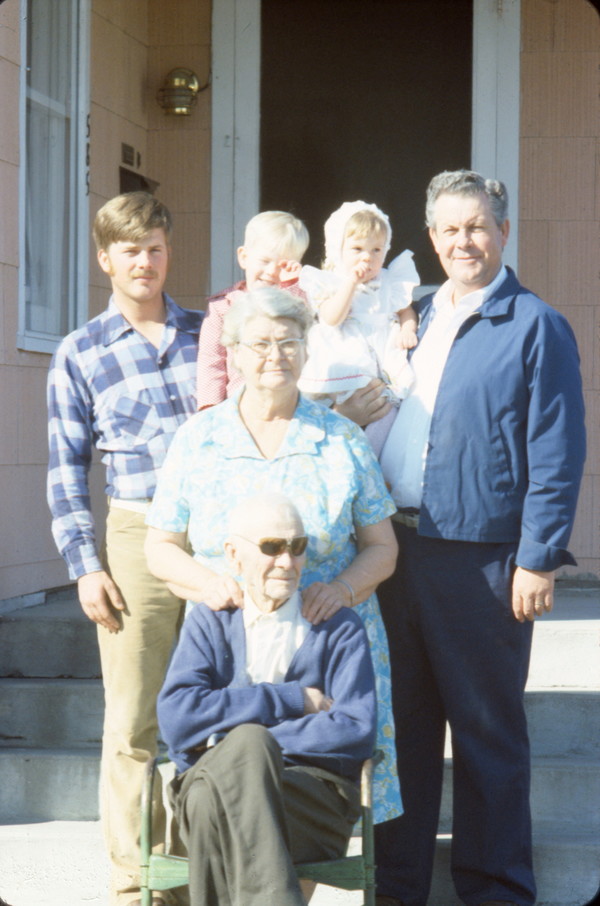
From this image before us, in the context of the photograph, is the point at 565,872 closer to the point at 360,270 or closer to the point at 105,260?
the point at 360,270

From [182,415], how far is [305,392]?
0.34 meters

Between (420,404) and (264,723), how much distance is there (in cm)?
96

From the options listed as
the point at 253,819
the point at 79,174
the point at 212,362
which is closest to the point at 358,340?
the point at 212,362

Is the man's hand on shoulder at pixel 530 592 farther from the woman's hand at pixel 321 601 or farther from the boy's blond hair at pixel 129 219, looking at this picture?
the boy's blond hair at pixel 129 219

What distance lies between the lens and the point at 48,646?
4.36m

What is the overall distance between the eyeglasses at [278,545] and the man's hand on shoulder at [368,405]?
24.7 inches

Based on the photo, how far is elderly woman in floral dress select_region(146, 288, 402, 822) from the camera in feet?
9.53

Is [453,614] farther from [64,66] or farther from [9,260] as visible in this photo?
[64,66]

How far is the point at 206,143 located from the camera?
5707mm

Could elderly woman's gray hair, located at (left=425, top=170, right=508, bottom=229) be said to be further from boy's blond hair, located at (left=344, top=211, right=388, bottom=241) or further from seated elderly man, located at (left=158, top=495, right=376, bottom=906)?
seated elderly man, located at (left=158, top=495, right=376, bottom=906)

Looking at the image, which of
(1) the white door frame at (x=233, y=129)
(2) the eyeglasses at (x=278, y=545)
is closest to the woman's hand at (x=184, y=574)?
(2) the eyeglasses at (x=278, y=545)

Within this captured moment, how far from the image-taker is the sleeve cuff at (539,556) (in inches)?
118

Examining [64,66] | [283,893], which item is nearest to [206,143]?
[64,66]

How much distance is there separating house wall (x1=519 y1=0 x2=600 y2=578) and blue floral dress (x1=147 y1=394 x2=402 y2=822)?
2.66m
